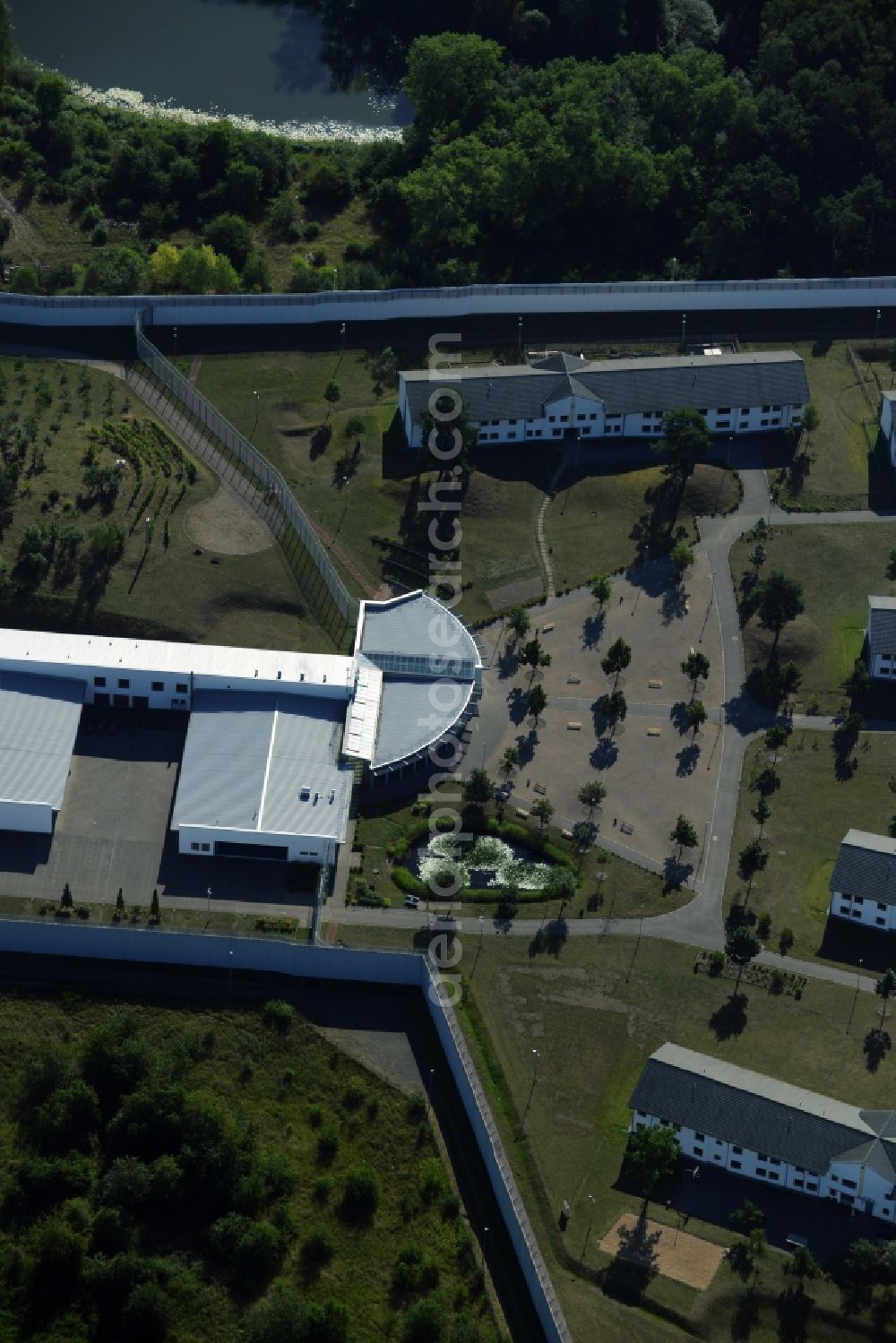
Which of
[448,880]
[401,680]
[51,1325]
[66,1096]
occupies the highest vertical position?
[401,680]

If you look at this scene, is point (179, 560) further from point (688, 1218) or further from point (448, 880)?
point (688, 1218)

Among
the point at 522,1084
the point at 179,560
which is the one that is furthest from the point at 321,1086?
the point at 179,560

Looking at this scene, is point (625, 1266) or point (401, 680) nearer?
point (625, 1266)

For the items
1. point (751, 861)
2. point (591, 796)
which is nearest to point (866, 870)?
point (751, 861)

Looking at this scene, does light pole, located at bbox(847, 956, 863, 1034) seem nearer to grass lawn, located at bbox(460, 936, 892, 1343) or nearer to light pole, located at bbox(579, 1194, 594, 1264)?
grass lawn, located at bbox(460, 936, 892, 1343)

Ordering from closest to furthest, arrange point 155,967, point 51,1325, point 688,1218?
point 51,1325, point 688,1218, point 155,967
